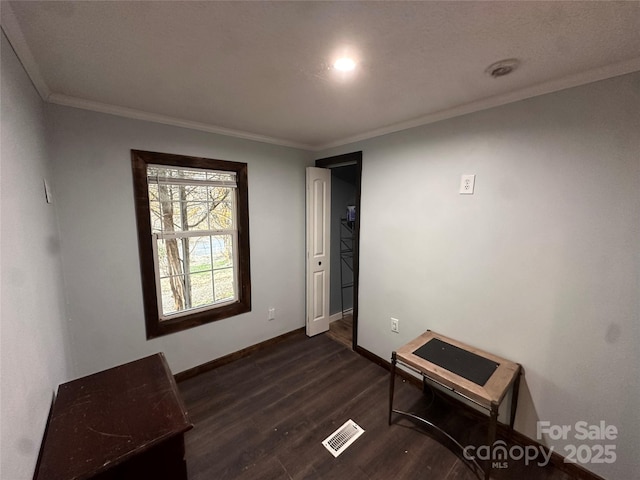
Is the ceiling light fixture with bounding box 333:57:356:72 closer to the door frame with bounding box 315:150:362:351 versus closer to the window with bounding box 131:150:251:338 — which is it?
the door frame with bounding box 315:150:362:351

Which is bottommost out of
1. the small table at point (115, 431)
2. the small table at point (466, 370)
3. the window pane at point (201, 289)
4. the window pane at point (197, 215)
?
the small table at point (466, 370)

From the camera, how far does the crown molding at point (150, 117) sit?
162 cm

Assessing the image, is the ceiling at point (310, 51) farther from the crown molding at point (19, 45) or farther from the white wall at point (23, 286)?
the white wall at point (23, 286)

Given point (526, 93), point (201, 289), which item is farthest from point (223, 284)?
point (526, 93)

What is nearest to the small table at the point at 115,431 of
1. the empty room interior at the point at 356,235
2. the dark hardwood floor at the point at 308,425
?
the empty room interior at the point at 356,235

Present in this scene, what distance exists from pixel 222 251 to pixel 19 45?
1749mm

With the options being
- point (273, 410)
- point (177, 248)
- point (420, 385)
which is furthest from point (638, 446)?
point (177, 248)

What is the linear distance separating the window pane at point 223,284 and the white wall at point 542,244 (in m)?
1.73

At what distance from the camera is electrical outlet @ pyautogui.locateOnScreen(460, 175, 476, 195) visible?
179 cm

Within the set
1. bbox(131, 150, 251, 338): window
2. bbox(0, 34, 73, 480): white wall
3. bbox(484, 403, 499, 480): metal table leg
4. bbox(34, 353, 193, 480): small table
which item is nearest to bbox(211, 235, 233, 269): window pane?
bbox(131, 150, 251, 338): window

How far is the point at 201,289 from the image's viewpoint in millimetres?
2418

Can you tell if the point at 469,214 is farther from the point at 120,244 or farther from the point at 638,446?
the point at 120,244

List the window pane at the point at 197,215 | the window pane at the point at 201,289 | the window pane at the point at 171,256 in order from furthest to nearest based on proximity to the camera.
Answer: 1. the window pane at the point at 201,289
2. the window pane at the point at 197,215
3. the window pane at the point at 171,256

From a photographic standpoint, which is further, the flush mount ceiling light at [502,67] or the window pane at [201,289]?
the window pane at [201,289]
